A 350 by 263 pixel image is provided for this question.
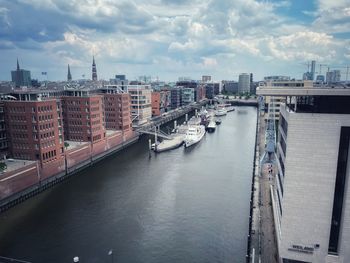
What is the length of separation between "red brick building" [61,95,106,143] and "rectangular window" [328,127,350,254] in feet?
178

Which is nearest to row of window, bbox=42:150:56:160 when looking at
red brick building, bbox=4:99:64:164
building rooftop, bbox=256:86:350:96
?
red brick building, bbox=4:99:64:164

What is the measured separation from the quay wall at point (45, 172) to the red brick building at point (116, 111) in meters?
7.97

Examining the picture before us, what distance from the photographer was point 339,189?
81.1 ft

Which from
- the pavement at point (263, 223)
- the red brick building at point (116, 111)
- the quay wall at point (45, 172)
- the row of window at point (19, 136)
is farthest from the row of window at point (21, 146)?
the pavement at point (263, 223)

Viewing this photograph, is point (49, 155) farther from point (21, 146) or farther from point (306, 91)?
point (306, 91)

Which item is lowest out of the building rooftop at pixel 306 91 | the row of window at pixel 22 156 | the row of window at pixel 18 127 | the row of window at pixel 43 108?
the row of window at pixel 22 156

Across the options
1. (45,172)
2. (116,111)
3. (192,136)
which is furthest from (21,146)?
(192,136)

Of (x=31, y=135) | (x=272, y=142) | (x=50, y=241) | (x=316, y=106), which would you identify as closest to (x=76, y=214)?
(x=50, y=241)

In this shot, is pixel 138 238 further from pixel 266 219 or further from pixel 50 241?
pixel 266 219

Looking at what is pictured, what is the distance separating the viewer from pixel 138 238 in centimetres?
3547

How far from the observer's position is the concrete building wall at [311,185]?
24.1 meters

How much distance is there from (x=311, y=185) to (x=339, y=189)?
2.30 metres

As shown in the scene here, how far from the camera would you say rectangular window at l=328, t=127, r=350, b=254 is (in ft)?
79.0

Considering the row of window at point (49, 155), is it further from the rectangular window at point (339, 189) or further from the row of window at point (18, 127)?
the rectangular window at point (339, 189)
